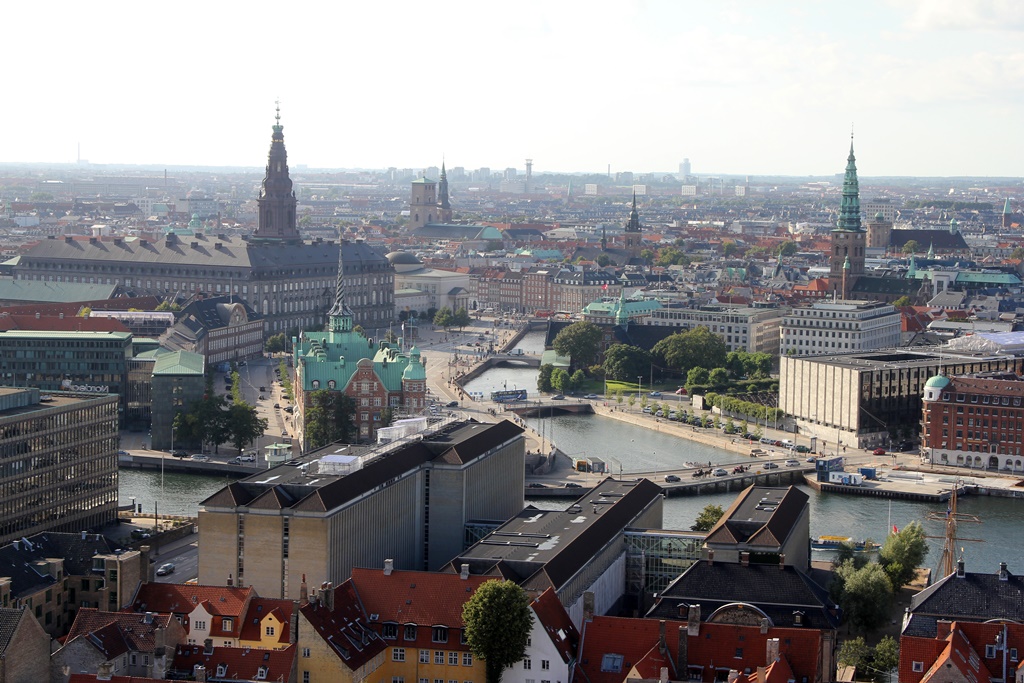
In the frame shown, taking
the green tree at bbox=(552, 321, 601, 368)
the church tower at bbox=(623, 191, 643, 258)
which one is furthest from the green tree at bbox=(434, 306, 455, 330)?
the church tower at bbox=(623, 191, 643, 258)

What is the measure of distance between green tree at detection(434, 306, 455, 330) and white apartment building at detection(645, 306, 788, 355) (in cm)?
1526

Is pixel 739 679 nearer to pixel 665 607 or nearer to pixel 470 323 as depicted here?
pixel 665 607

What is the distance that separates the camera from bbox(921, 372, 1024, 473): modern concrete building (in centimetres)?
6325

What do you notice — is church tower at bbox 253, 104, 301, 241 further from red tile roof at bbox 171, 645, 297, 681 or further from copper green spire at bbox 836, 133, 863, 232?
red tile roof at bbox 171, 645, 297, 681

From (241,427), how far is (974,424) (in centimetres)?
2478

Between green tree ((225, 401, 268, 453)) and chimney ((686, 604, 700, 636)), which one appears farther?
green tree ((225, 401, 268, 453))

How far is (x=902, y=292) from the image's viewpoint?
360 ft

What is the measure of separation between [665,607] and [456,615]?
15.0 ft

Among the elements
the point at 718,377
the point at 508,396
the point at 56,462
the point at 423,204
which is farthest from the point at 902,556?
the point at 423,204

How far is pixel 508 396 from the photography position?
78312mm

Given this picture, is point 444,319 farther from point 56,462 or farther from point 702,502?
point 56,462


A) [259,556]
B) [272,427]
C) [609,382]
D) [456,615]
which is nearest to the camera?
[456,615]

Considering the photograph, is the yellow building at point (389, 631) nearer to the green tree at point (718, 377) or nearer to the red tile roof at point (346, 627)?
the red tile roof at point (346, 627)

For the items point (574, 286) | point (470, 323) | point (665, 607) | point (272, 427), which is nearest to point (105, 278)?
point (470, 323)
